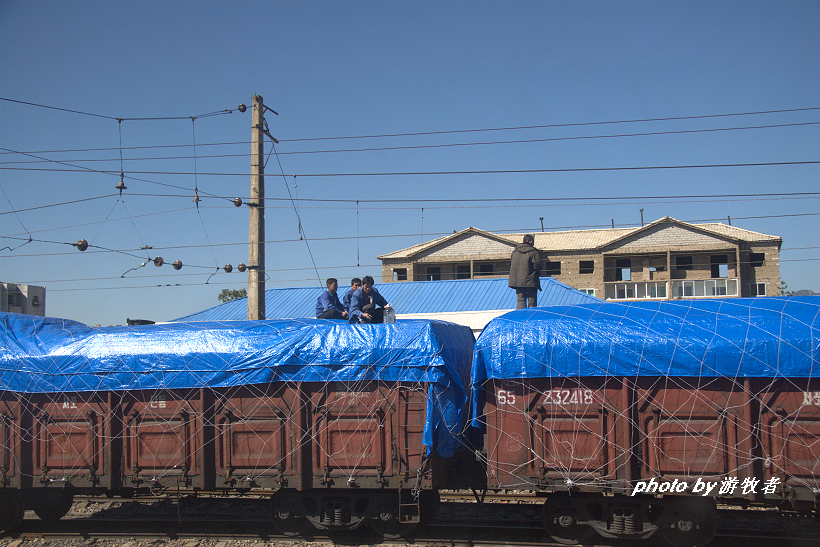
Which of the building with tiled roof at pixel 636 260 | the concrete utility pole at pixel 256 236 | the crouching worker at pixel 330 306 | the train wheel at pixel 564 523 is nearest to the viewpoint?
the train wheel at pixel 564 523

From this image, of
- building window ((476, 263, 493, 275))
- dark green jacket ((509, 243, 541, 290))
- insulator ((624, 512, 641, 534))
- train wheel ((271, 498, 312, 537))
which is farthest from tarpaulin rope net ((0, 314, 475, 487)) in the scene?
building window ((476, 263, 493, 275))

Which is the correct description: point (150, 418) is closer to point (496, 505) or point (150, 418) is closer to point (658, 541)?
point (496, 505)

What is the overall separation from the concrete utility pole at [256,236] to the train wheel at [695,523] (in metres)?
9.86

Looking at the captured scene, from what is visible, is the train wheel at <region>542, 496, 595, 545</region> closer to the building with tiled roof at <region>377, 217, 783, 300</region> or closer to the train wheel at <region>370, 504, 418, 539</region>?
the train wheel at <region>370, 504, 418, 539</region>

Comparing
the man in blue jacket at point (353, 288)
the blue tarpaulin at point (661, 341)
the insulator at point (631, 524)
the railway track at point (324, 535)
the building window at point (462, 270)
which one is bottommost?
the railway track at point (324, 535)

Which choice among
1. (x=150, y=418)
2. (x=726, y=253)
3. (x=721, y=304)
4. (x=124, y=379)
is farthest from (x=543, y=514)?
(x=726, y=253)

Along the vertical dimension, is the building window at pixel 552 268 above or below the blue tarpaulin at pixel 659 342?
above

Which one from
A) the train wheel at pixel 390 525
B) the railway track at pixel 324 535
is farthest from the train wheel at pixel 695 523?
the train wheel at pixel 390 525

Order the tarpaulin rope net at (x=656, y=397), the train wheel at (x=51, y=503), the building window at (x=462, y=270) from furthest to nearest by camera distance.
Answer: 1. the building window at (x=462, y=270)
2. the train wheel at (x=51, y=503)
3. the tarpaulin rope net at (x=656, y=397)

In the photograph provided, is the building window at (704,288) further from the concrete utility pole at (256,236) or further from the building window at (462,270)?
the concrete utility pole at (256,236)

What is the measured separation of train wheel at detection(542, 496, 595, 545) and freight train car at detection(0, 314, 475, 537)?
1.44 metres

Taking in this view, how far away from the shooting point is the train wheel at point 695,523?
7.15m

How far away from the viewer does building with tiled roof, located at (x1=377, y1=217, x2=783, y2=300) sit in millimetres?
37100

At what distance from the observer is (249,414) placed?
26.4 feet
